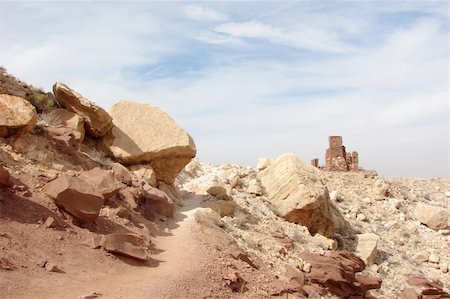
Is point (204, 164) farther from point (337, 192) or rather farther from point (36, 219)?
point (36, 219)

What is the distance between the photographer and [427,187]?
30.5 m

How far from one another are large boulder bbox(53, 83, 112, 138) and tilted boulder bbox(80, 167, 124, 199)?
4078 millimetres

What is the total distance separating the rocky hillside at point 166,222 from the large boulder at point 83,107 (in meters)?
0.04

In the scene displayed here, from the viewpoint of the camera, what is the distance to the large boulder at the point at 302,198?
17.7 metres

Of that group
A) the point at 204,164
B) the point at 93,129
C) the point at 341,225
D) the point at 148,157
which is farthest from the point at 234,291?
the point at 204,164

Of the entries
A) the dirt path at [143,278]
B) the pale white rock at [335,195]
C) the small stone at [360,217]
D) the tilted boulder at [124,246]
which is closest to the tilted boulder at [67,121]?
the dirt path at [143,278]

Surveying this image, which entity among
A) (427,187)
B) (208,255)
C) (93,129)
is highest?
(93,129)

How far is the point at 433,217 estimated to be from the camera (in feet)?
74.6

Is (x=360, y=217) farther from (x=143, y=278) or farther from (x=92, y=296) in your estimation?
(x=92, y=296)

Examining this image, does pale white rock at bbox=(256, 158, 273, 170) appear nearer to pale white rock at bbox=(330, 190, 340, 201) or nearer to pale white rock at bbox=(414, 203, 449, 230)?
pale white rock at bbox=(330, 190, 340, 201)

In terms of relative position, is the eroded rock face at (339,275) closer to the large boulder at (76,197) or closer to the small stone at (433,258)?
the small stone at (433,258)

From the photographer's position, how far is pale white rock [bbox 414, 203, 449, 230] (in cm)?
2258

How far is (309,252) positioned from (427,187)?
1918cm

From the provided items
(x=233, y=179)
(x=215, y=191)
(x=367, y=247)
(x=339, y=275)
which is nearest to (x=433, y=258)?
(x=367, y=247)
